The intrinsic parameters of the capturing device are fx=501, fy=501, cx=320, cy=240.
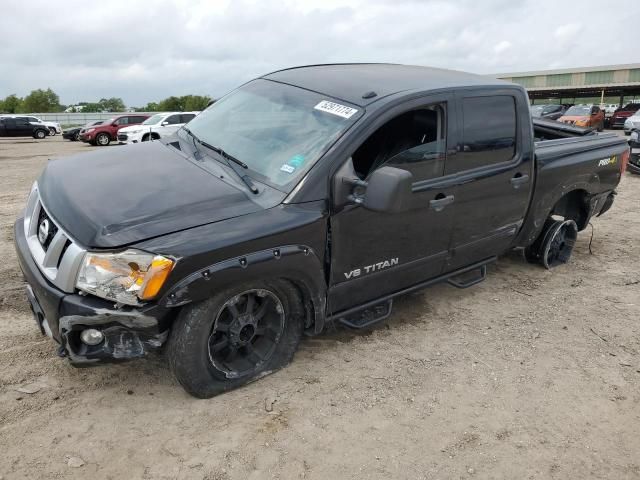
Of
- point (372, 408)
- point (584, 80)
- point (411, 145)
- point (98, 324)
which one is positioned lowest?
point (372, 408)

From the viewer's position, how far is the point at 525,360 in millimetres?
3498

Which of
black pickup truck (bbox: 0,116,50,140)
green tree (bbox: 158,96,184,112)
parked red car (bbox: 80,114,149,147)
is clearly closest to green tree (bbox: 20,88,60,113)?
green tree (bbox: 158,96,184,112)

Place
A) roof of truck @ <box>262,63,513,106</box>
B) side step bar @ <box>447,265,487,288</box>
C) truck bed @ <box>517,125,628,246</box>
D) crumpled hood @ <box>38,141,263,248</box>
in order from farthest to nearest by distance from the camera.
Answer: truck bed @ <box>517,125,628,246</box>
side step bar @ <box>447,265,487,288</box>
roof of truck @ <box>262,63,513,106</box>
crumpled hood @ <box>38,141,263,248</box>

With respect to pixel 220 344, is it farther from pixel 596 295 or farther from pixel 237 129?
pixel 596 295

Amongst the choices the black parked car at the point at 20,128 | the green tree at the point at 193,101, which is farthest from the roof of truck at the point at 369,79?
the green tree at the point at 193,101

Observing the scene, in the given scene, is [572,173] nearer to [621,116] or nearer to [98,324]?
[98,324]

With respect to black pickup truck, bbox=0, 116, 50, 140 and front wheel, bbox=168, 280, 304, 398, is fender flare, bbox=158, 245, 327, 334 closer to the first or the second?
front wheel, bbox=168, 280, 304, 398

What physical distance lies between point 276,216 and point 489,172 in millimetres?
1865

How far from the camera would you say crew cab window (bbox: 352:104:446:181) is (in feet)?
10.5

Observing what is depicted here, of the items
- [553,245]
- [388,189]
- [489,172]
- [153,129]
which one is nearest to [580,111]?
[153,129]

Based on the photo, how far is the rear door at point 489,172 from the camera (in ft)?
11.8

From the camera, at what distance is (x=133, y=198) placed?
276 cm

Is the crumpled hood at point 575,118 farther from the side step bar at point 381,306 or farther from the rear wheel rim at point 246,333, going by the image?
the rear wheel rim at point 246,333

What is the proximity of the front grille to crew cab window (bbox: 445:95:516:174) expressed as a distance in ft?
7.88
